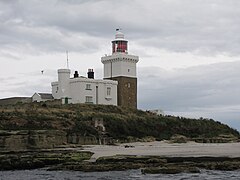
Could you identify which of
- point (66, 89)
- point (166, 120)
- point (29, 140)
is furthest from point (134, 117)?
point (29, 140)

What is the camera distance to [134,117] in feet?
175

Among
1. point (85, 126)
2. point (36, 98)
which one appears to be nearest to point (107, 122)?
point (85, 126)

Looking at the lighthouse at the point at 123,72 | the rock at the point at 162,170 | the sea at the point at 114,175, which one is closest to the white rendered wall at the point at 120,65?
the lighthouse at the point at 123,72

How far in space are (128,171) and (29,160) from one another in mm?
6614

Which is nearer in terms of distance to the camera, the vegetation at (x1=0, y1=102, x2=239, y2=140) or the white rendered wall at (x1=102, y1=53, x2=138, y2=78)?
the vegetation at (x1=0, y1=102, x2=239, y2=140)

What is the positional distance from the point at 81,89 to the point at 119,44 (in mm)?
10112

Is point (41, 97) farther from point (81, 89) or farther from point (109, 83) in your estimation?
point (109, 83)

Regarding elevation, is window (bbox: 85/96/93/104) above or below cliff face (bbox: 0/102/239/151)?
above

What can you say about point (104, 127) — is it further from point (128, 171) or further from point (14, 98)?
point (128, 171)

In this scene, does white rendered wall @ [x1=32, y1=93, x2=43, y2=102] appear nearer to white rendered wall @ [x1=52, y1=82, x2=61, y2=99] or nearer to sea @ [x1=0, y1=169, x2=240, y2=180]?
white rendered wall @ [x1=52, y1=82, x2=61, y2=99]

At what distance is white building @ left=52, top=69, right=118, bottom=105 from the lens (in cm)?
5884

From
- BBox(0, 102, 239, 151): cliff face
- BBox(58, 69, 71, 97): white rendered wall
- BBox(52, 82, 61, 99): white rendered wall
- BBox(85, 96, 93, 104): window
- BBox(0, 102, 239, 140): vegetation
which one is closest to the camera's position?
BBox(0, 102, 239, 151): cliff face

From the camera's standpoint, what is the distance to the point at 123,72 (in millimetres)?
63219

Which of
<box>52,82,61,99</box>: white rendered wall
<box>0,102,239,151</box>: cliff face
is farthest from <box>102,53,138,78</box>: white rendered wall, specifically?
<box>0,102,239,151</box>: cliff face
